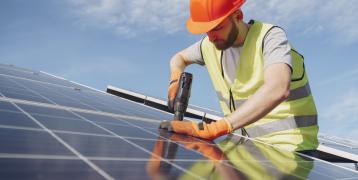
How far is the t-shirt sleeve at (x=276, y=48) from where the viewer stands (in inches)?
170

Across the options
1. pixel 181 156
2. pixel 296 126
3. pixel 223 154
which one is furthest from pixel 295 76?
pixel 181 156

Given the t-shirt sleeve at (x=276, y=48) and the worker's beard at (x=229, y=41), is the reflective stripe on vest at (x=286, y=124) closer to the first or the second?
the t-shirt sleeve at (x=276, y=48)

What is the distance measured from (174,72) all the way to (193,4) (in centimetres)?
126

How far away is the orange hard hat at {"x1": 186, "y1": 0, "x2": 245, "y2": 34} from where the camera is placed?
4.79 meters

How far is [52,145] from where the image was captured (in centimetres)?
224

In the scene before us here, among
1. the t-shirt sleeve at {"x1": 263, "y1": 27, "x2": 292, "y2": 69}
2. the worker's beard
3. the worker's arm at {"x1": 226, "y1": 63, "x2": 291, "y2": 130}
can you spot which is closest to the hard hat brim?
the worker's beard

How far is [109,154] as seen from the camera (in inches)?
93.7

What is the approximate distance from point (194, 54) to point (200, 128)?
2.18 metres

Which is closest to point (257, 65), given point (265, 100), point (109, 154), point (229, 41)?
point (229, 41)

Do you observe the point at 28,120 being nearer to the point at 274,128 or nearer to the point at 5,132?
the point at 5,132

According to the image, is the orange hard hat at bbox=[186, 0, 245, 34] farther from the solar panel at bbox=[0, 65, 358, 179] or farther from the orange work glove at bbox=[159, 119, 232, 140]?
the solar panel at bbox=[0, 65, 358, 179]

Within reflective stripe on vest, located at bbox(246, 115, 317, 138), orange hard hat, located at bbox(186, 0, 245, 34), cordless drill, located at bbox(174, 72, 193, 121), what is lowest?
reflective stripe on vest, located at bbox(246, 115, 317, 138)

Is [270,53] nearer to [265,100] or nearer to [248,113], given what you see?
[265,100]

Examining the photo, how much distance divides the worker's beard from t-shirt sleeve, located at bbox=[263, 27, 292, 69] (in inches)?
16.9
